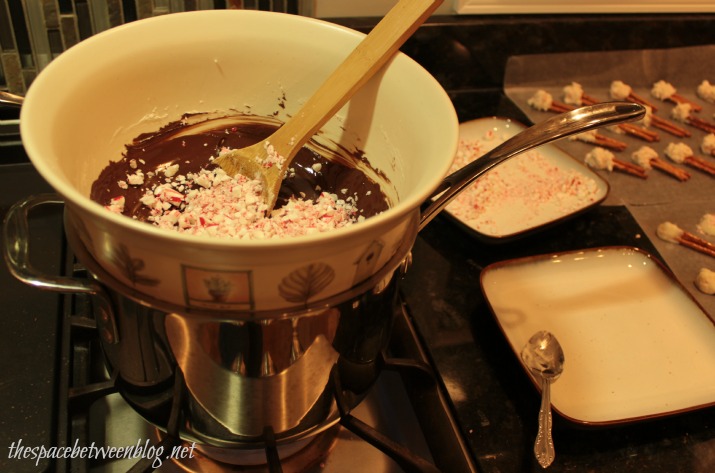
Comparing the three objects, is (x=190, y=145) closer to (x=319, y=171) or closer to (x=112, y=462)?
(x=319, y=171)

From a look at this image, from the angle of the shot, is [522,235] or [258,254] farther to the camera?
[522,235]

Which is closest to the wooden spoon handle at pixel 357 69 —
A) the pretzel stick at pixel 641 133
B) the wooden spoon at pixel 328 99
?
the wooden spoon at pixel 328 99

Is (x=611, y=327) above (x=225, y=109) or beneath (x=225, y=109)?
beneath

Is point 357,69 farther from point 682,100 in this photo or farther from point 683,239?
point 682,100

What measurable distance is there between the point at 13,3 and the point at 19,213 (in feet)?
1.46

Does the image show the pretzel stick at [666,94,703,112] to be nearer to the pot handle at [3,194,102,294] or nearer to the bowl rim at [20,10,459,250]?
the bowl rim at [20,10,459,250]

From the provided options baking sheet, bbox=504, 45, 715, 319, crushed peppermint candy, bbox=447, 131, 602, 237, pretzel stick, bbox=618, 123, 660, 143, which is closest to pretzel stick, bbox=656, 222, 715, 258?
baking sheet, bbox=504, 45, 715, 319

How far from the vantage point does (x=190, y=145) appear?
0.67 metres

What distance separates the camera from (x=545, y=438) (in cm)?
60

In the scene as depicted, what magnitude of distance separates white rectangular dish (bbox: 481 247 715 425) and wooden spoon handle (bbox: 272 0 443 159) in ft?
0.96

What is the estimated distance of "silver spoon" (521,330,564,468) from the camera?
599mm

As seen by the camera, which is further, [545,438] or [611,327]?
[611,327]

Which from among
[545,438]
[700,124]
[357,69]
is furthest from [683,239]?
[357,69]

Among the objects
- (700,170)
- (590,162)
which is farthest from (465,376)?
(700,170)
